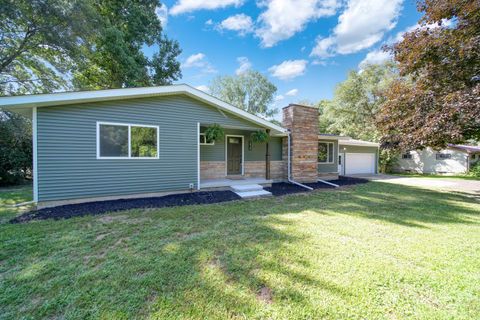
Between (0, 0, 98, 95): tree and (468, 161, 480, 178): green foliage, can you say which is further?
(468, 161, 480, 178): green foliage

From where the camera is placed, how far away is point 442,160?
18.2 metres

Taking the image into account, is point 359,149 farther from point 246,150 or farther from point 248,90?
point 248,90

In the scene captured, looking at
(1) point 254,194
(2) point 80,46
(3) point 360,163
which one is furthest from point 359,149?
(2) point 80,46

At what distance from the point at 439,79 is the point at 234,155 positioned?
28.9 feet

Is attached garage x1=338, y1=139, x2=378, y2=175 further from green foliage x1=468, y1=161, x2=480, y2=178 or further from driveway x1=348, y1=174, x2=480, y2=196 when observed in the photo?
green foliage x1=468, y1=161, x2=480, y2=178

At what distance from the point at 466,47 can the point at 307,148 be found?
6204 mm

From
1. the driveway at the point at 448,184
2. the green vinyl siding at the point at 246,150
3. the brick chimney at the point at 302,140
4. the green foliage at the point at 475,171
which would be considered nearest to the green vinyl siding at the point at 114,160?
the green vinyl siding at the point at 246,150

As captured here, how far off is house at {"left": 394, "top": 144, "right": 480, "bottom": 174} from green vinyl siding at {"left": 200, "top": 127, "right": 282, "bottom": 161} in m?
15.8

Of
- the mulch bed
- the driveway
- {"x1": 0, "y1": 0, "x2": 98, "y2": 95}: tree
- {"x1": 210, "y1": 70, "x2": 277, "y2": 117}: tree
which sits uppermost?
{"x1": 210, "y1": 70, "x2": 277, "y2": 117}: tree

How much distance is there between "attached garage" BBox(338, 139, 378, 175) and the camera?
1520cm

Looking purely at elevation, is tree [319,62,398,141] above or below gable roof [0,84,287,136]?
above

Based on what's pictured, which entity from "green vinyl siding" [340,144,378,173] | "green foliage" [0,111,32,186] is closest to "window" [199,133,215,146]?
"green foliage" [0,111,32,186]

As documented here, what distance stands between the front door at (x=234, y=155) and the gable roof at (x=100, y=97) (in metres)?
1.68

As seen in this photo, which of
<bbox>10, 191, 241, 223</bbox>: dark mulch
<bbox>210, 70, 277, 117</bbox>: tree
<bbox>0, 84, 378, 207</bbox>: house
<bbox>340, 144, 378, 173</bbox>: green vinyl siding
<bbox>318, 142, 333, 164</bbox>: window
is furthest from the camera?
<bbox>210, 70, 277, 117</bbox>: tree
